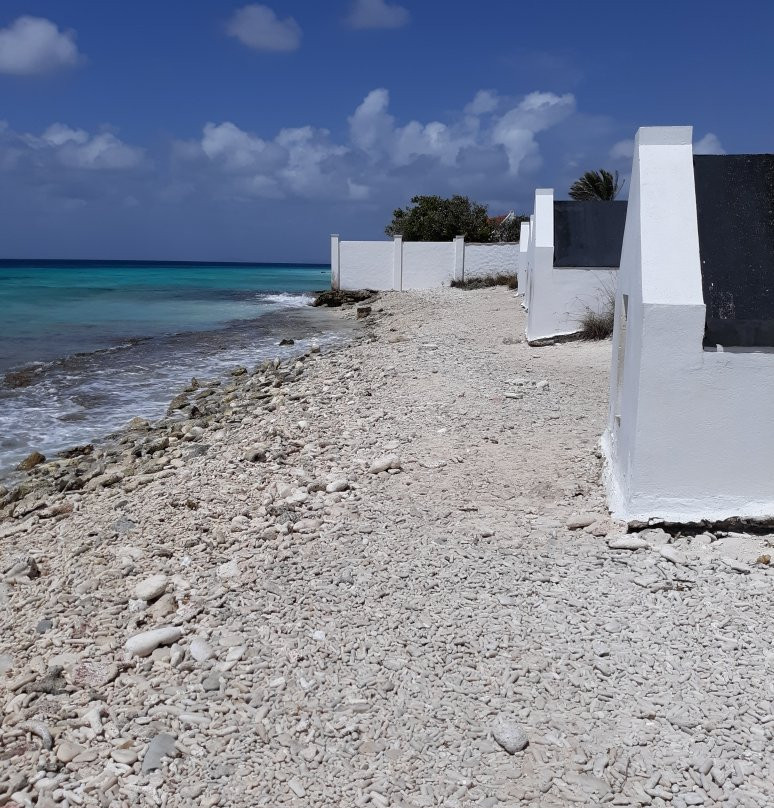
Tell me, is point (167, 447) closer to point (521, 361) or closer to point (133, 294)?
point (521, 361)

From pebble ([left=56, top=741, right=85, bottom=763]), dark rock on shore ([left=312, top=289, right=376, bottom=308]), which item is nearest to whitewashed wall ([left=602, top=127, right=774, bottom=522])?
pebble ([left=56, top=741, right=85, bottom=763])

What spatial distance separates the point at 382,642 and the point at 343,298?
29188mm

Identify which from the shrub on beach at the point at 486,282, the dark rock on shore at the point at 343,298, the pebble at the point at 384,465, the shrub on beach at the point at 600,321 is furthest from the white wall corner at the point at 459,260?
the pebble at the point at 384,465

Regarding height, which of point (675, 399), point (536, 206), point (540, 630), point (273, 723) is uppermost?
point (536, 206)

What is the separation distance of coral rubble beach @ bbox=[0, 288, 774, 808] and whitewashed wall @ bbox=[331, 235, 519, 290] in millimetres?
27908

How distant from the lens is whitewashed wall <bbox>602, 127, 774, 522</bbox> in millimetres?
4566

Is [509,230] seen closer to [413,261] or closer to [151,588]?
[413,261]

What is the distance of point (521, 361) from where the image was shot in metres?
12.7

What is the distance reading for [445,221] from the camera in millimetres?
38594

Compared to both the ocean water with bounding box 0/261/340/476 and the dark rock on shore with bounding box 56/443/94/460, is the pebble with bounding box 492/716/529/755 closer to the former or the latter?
the dark rock on shore with bounding box 56/443/94/460

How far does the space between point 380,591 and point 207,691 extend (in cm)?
118

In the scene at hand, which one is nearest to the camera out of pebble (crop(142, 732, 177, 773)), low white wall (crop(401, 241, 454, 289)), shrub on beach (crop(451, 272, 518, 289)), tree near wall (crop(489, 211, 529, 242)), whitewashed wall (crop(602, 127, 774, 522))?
pebble (crop(142, 732, 177, 773))

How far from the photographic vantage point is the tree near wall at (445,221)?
38.7 metres

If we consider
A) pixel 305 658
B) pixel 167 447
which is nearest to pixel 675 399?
pixel 305 658
